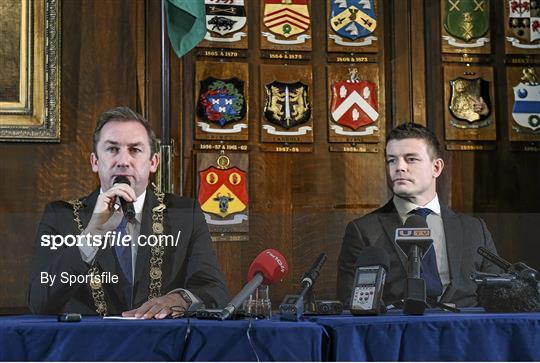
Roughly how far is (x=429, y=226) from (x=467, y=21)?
2463 mm

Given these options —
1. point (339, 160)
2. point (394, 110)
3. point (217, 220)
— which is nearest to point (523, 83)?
point (394, 110)

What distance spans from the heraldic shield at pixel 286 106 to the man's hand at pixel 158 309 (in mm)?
2501

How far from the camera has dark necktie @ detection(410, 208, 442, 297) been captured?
3.67 metres

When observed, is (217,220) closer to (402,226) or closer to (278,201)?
(278,201)

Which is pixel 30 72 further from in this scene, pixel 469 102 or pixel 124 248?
pixel 469 102

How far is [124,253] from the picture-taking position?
3.54 metres

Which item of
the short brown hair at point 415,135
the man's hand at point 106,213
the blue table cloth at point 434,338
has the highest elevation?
the short brown hair at point 415,135

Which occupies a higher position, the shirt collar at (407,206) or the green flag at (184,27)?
the green flag at (184,27)

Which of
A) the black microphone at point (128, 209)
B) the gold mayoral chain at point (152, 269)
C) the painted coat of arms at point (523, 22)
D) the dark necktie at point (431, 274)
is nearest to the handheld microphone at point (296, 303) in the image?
the dark necktie at point (431, 274)

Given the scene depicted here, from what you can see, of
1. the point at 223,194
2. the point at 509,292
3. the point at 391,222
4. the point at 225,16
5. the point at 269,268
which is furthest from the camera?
the point at 225,16

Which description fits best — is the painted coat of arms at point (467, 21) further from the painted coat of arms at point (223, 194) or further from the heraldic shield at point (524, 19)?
the painted coat of arms at point (223, 194)

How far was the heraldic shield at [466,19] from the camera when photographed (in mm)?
5855

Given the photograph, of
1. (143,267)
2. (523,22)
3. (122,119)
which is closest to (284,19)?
(523,22)

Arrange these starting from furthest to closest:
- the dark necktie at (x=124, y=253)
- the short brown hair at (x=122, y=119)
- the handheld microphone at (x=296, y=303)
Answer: the short brown hair at (x=122, y=119)
the dark necktie at (x=124, y=253)
the handheld microphone at (x=296, y=303)
